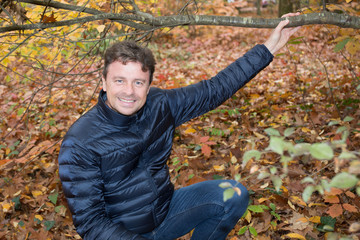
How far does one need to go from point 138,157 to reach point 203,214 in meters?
0.67

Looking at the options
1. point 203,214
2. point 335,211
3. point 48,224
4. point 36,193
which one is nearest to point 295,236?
point 335,211

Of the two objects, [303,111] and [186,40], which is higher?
[186,40]

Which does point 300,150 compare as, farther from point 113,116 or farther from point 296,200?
point 296,200

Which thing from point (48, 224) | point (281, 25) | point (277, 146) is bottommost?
point (48, 224)

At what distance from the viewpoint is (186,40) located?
10.5m

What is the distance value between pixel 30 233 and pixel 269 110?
3.44 meters

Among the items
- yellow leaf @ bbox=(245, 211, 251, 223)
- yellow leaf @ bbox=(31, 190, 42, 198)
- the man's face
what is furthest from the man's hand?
yellow leaf @ bbox=(31, 190, 42, 198)

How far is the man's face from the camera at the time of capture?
1968 millimetres

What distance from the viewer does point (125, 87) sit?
1981 mm

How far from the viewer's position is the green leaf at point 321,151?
0.76m

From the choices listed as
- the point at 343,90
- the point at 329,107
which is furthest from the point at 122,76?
the point at 343,90

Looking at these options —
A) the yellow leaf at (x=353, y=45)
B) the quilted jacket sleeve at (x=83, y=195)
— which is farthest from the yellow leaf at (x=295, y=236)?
the yellow leaf at (x=353, y=45)

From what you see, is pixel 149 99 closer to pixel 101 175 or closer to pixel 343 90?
pixel 101 175

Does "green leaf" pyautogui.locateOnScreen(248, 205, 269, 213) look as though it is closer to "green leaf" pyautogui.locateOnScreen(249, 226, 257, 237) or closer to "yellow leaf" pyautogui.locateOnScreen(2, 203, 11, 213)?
"green leaf" pyautogui.locateOnScreen(249, 226, 257, 237)
